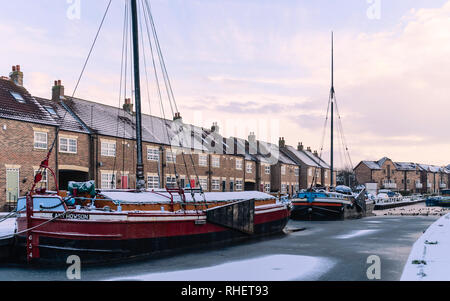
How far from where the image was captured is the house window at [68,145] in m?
32.3

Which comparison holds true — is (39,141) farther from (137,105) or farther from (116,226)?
(116,226)

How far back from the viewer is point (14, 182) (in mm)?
28625

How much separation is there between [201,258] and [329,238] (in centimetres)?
883

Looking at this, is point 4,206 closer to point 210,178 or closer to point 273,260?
point 273,260

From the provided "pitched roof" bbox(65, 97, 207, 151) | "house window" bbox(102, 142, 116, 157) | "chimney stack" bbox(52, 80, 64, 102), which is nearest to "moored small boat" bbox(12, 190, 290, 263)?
"pitched roof" bbox(65, 97, 207, 151)

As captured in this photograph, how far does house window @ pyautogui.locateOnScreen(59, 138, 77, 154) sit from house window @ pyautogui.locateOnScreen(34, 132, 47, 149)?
1.38 metres

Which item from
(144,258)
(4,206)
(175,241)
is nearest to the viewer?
(144,258)

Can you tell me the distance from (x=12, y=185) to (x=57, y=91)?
11573 millimetres

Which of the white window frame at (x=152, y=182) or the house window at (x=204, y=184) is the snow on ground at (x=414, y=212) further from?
the white window frame at (x=152, y=182)

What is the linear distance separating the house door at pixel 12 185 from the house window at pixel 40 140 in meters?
2.57

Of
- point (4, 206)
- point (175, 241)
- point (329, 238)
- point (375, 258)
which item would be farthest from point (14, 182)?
point (375, 258)

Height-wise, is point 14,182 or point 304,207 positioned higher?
point 14,182

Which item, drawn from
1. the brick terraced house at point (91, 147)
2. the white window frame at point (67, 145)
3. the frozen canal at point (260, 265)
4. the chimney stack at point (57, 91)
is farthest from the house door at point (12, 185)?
the frozen canal at point (260, 265)
